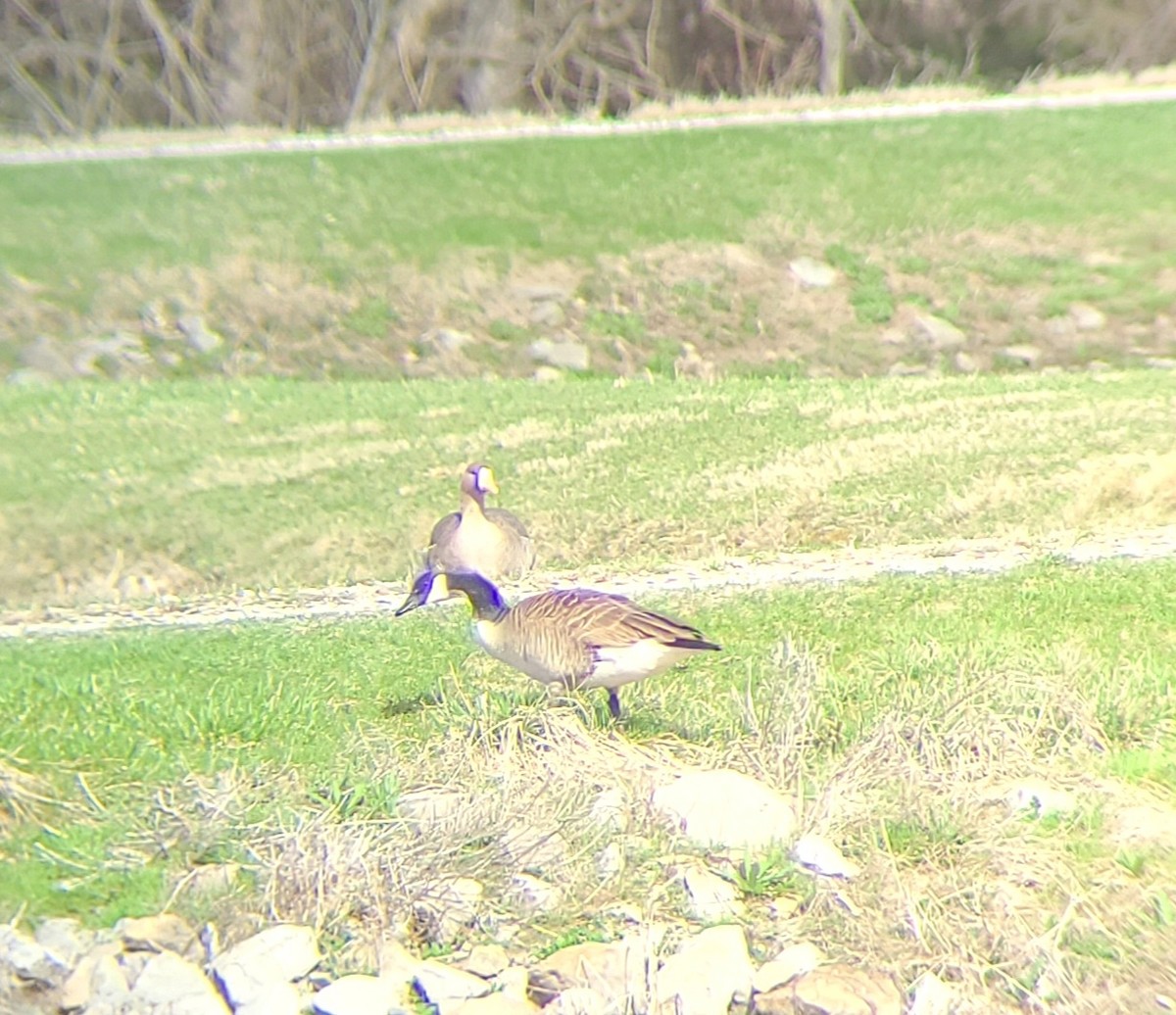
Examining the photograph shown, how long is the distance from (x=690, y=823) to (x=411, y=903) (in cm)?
114

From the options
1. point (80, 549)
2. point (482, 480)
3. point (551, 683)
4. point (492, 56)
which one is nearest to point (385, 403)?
point (80, 549)

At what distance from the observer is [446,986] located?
6.50 m

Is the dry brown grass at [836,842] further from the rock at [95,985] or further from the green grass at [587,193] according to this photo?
the green grass at [587,193]

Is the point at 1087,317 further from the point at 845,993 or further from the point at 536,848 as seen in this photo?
the point at 845,993

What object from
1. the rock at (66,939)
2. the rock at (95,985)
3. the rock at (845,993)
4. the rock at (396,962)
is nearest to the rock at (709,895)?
the rock at (845,993)

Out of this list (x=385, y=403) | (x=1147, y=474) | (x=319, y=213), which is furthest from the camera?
(x=319, y=213)

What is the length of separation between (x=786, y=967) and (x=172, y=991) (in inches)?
87.9

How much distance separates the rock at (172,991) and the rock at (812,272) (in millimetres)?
13564

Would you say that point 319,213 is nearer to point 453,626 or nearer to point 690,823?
point 453,626

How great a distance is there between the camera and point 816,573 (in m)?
10.6

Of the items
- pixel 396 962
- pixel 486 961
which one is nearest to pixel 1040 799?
pixel 486 961

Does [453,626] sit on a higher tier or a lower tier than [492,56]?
lower

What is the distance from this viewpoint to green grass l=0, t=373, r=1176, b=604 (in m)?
11.7

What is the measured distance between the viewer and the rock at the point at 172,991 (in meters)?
6.42
